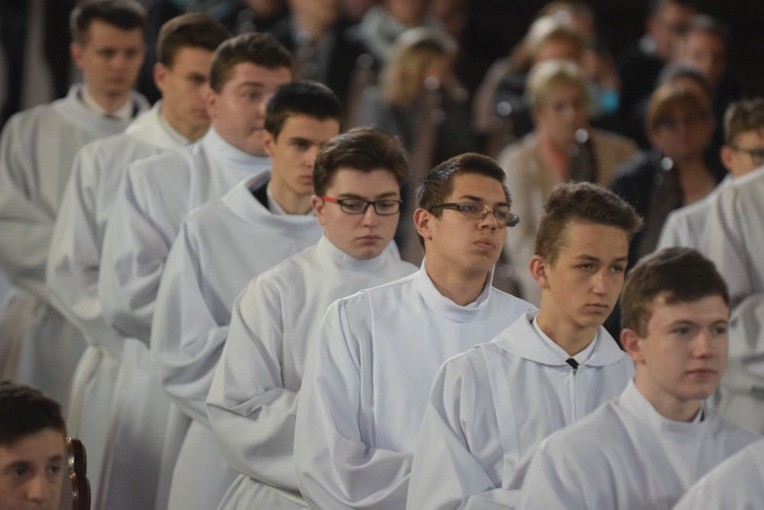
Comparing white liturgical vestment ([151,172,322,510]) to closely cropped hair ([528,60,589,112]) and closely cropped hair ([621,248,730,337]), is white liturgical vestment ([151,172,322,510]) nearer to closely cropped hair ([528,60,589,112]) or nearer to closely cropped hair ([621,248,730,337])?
closely cropped hair ([621,248,730,337])

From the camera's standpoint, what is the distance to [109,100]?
8469mm

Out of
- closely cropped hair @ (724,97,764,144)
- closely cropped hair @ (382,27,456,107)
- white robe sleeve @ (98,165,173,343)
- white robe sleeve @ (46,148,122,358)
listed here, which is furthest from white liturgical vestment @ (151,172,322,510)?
closely cropped hair @ (382,27,456,107)

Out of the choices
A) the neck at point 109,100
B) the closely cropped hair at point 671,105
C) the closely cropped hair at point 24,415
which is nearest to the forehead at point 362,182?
the closely cropped hair at point 24,415

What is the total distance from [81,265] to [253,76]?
3.93ft

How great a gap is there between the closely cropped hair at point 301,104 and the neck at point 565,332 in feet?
4.75

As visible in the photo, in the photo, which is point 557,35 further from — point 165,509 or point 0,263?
point 165,509

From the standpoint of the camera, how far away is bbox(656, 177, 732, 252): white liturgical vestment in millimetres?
7824

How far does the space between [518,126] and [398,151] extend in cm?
528

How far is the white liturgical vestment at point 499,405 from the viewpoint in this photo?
16.4ft

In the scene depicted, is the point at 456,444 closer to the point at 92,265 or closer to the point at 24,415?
the point at 24,415

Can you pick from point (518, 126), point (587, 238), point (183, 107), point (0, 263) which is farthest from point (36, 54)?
point (587, 238)

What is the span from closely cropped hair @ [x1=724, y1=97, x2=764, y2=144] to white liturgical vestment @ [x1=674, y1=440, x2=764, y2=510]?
3334 millimetres

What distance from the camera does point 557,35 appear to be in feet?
36.9

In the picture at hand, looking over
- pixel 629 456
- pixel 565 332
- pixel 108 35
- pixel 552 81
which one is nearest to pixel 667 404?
pixel 629 456
